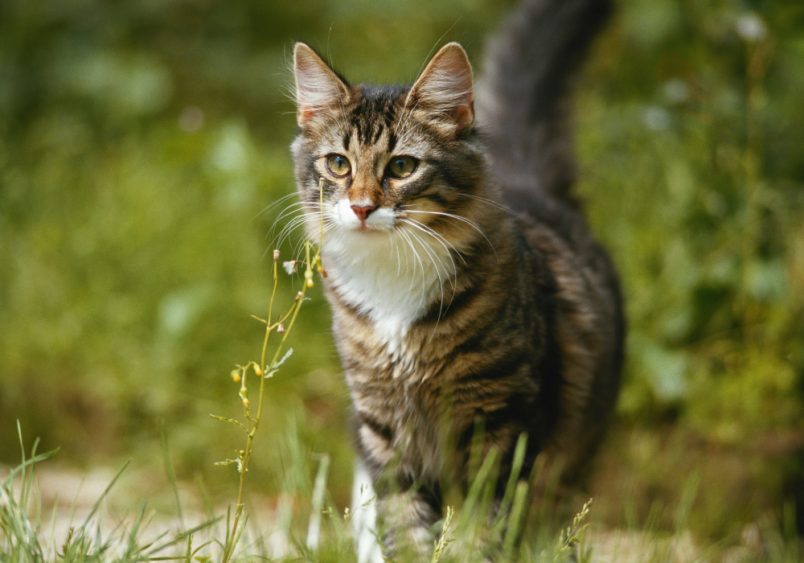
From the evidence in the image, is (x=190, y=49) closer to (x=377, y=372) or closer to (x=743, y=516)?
(x=377, y=372)

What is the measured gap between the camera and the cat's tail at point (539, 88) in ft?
9.79

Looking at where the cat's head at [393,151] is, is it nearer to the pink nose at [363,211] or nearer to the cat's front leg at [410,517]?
the pink nose at [363,211]

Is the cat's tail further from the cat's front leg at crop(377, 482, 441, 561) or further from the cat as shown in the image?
the cat's front leg at crop(377, 482, 441, 561)

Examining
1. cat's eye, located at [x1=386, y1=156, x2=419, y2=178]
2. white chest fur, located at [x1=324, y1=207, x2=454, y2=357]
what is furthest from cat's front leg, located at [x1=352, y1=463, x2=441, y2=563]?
cat's eye, located at [x1=386, y1=156, x2=419, y2=178]

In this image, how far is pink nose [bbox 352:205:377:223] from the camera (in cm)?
182

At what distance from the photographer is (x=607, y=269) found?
278 cm

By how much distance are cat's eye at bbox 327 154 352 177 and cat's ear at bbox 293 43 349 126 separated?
0.17 meters

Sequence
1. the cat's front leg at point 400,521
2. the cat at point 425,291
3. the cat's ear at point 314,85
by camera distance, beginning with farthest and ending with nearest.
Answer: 1. the cat's ear at point 314,85
2. the cat at point 425,291
3. the cat's front leg at point 400,521

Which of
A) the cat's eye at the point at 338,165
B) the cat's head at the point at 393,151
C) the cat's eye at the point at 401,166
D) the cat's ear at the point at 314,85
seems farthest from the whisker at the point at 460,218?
the cat's ear at the point at 314,85

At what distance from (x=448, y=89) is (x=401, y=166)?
0.87 feet

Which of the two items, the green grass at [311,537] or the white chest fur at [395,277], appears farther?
the white chest fur at [395,277]

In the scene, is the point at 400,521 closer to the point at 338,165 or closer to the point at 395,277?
the point at 395,277

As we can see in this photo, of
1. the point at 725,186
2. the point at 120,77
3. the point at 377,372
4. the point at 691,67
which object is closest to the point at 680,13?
the point at 691,67

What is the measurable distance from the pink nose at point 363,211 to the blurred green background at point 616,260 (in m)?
0.80
